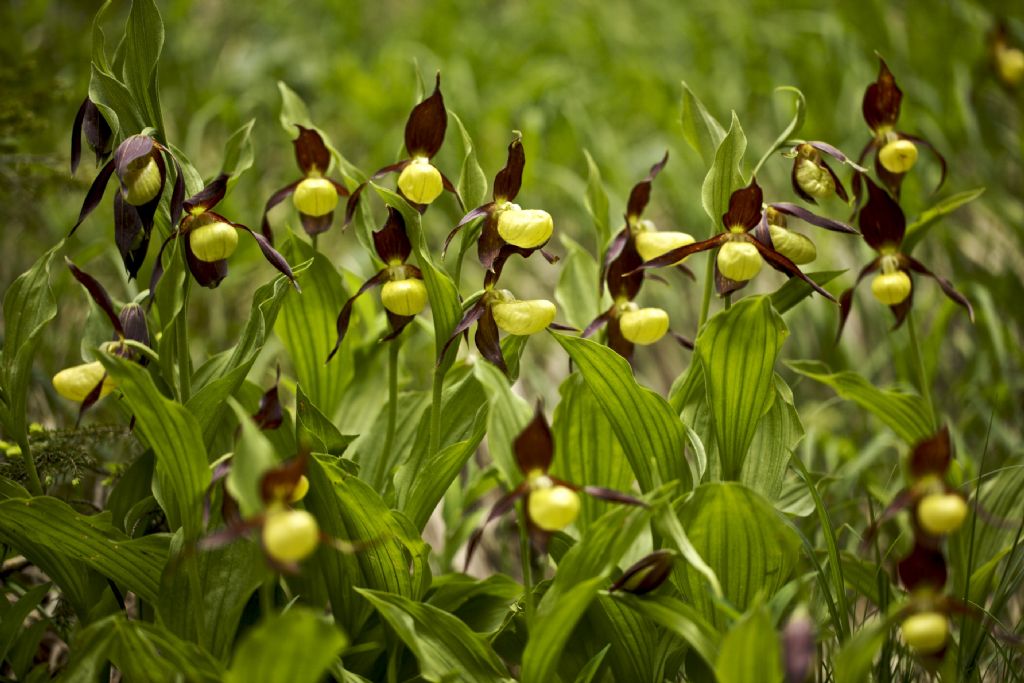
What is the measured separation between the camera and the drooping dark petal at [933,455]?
844 mm

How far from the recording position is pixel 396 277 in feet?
3.92

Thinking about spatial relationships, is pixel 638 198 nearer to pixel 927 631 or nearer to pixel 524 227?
pixel 524 227

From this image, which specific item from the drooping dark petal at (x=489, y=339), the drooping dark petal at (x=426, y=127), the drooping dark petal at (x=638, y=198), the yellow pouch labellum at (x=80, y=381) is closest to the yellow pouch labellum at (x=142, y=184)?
the yellow pouch labellum at (x=80, y=381)

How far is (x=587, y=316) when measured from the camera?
1.51 metres

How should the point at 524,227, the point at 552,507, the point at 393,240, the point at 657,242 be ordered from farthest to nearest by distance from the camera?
the point at 657,242 < the point at 393,240 < the point at 524,227 < the point at 552,507

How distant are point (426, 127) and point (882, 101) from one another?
697 mm

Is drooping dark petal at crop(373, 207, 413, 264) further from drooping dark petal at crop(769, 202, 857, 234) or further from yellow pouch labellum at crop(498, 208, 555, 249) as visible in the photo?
drooping dark petal at crop(769, 202, 857, 234)

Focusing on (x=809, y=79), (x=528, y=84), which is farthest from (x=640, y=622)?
(x=809, y=79)

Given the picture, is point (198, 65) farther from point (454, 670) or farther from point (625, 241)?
point (454, 670)

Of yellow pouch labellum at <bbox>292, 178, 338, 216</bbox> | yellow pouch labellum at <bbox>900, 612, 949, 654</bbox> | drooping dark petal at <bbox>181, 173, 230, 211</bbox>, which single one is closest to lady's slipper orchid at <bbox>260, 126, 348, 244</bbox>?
yellow pouch labellum at <bbox>292, 178, 338, 216</bbox>

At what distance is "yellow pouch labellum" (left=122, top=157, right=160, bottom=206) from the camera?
1066 millimetres

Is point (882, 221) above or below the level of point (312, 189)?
below

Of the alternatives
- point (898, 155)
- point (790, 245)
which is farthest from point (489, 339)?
point (898, 155)

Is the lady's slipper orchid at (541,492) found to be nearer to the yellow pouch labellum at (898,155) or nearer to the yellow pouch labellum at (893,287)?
the yellow pouch labellum at (893,287)
